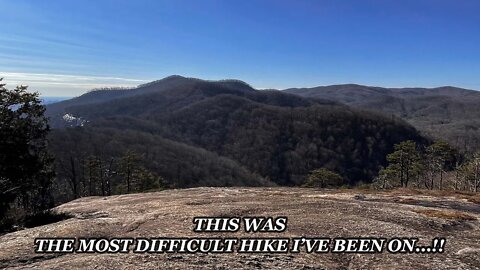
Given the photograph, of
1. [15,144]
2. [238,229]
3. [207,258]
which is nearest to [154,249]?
[207,258]

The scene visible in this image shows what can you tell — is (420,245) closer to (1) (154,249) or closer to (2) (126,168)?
(1) (154,249)

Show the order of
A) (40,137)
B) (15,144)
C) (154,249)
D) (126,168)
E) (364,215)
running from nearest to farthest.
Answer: (154,249) → (364,215) → (15,144) → (40,137) → (126,168)

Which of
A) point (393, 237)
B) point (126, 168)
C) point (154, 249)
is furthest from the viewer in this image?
point (126, 168)

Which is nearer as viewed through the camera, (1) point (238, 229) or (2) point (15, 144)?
(1) point (238, 229)

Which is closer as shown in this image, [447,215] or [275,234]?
[275,234]

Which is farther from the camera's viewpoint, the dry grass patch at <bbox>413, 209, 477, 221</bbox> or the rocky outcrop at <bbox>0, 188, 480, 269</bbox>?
the dry grass patch at <bbox>413, 209, 477, 221</bbox>

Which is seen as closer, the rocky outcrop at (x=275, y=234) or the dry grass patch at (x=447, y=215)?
the rocky outcrop at (x=275, y=234)

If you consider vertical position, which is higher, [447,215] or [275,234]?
[275,234]

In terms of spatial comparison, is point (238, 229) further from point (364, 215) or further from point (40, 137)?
point (40, 137)

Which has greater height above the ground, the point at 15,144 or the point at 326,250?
the point at 15,144
